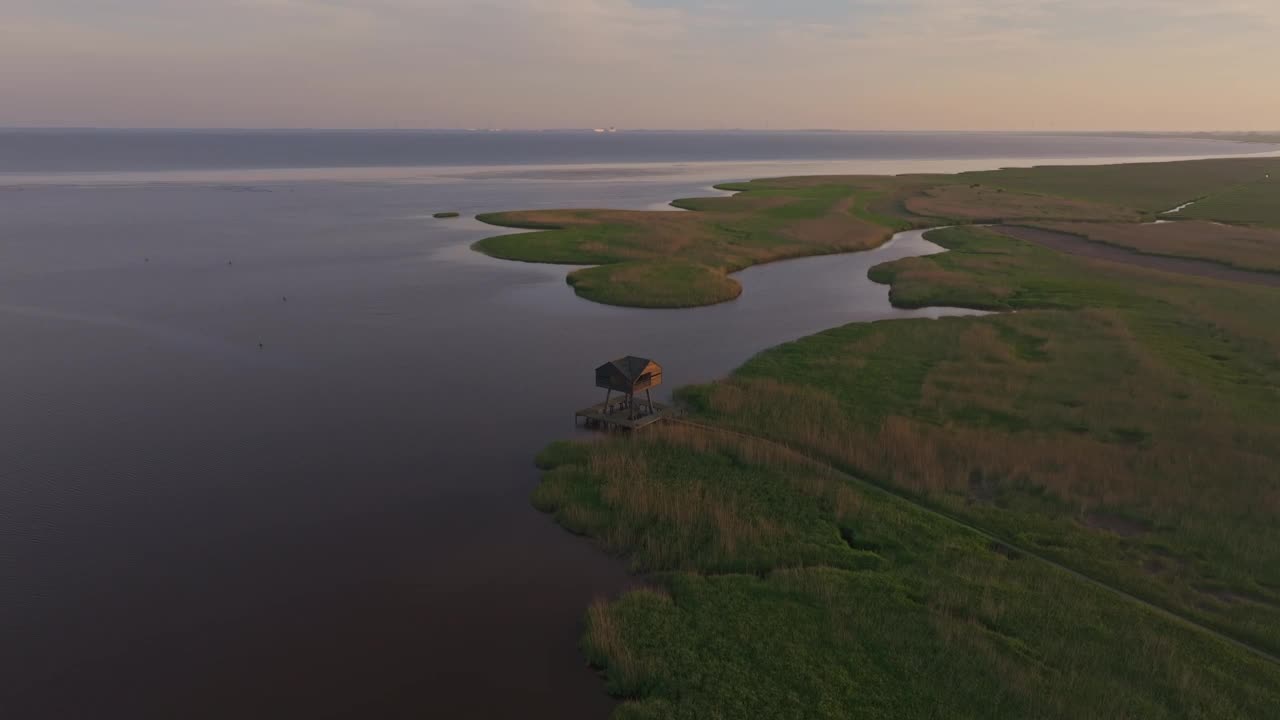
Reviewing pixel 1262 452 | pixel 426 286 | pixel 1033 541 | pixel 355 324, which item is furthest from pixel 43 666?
pixel 426 286

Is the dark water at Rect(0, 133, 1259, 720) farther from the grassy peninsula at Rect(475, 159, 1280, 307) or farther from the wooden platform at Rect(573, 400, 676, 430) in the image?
the grassy peninsula at Rect(475, 159, 1280, 307)

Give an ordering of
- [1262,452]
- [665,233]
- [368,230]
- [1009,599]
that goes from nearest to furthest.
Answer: [1009,599] → [1262,452] → [665,233] → [368,230]

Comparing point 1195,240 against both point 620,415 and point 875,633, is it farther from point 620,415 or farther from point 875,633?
point 875,633

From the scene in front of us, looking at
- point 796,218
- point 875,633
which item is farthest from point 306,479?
point 796,218

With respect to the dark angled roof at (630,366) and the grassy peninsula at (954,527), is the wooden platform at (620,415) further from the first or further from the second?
the dark angled roof at (630,366)

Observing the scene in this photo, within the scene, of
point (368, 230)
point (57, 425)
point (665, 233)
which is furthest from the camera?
point (368, 230)

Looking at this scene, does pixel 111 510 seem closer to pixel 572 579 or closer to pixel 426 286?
pixel 572 579

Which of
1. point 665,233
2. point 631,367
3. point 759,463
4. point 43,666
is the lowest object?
point 43,666
